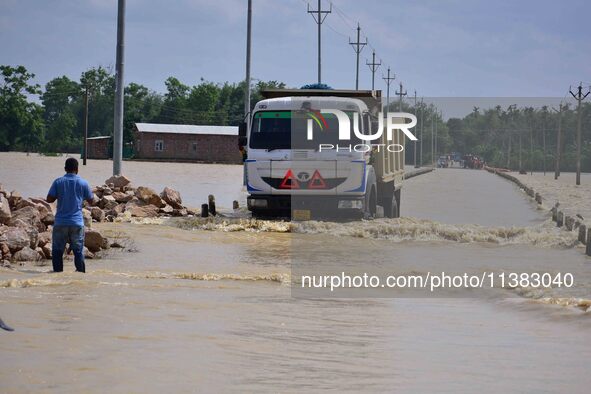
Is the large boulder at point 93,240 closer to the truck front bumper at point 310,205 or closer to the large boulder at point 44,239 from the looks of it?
the large boulder at point 44,239

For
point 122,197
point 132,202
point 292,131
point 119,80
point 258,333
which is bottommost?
point 258,333

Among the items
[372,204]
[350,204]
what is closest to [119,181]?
[372,204]

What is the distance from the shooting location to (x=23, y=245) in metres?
16.8

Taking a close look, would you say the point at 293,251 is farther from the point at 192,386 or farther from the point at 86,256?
the point at 192,386

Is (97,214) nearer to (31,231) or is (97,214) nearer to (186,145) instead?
(31,231)

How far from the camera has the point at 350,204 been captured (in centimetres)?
2369

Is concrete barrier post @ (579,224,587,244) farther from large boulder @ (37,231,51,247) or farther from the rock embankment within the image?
large boulder @ (37,231,51,247)

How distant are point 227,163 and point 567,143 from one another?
10573 centimetres

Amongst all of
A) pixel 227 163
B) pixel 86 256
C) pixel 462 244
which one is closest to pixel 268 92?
pixel 462 244

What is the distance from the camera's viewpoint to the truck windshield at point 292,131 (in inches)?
923

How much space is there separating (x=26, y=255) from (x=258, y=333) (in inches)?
282

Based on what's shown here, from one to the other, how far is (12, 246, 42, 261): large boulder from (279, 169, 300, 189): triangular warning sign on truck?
767 cm

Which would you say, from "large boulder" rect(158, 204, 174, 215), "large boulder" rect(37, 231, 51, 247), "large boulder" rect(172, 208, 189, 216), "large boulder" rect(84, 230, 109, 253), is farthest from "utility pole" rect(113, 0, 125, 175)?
"large boulder" rect(37, 231, 51, 247)

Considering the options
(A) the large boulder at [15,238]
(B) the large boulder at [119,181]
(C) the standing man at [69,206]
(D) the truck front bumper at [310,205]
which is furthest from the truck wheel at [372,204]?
(C) the standing man at [69,206]
